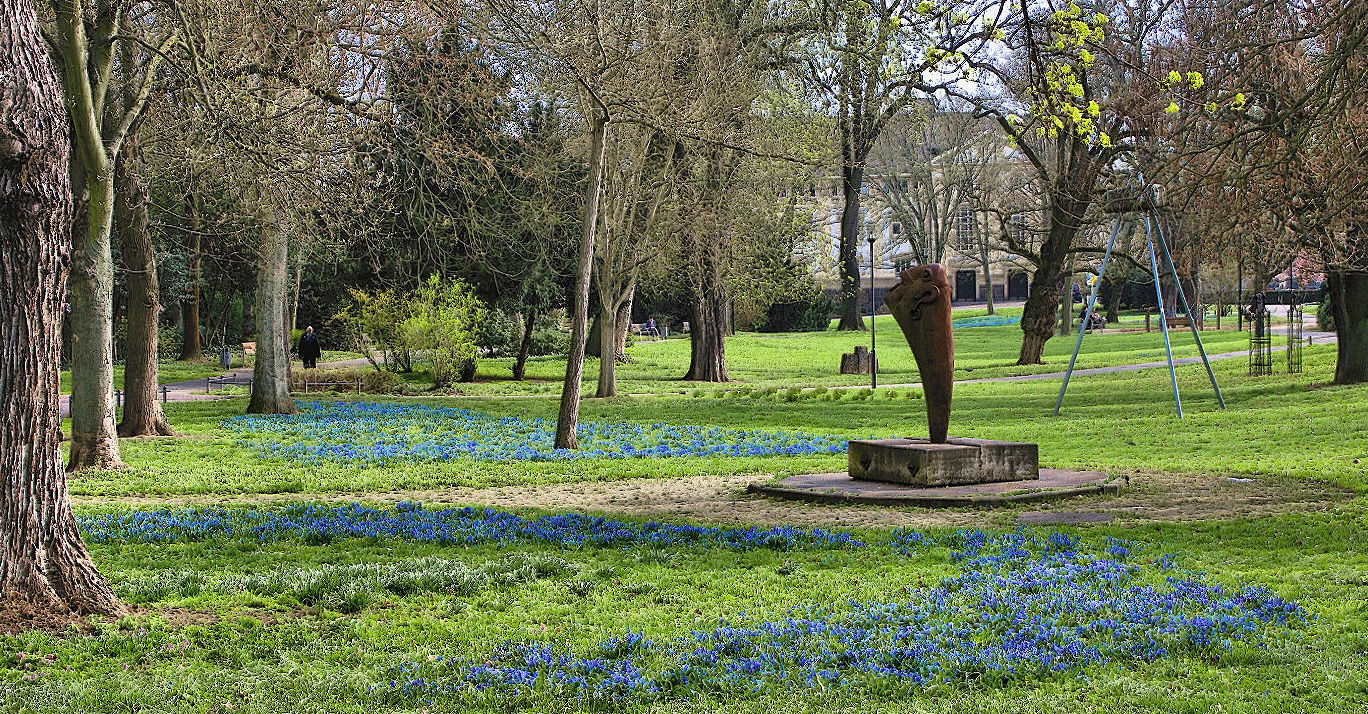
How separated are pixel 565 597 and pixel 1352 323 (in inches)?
830

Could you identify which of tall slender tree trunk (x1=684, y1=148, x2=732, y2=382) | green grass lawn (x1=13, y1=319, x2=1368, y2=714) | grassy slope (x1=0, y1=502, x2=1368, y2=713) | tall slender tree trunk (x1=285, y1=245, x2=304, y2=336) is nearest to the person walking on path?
tall slender tree trunk (x1=285, y1=245, x2=304, y2=336)

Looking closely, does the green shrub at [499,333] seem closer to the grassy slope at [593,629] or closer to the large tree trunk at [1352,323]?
Result: the large tree trunk at [1352,323]

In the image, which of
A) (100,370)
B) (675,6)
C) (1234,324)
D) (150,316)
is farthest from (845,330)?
(100,370)

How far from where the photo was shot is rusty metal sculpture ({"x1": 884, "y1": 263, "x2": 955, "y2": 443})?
43.6 ft

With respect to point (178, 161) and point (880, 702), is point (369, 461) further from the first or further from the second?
point (880, 702)

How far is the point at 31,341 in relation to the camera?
6793 mm

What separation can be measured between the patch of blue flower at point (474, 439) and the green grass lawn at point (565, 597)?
0.82 meters

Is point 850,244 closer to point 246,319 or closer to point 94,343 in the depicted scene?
point 246,319

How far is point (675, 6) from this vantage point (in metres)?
22.9

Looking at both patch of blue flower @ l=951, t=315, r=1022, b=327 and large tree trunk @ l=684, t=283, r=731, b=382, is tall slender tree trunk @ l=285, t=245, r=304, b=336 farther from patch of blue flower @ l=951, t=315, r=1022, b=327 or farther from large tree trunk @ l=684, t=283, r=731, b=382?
patch of blue flower @ l=951, t=315, r=1022, b=327

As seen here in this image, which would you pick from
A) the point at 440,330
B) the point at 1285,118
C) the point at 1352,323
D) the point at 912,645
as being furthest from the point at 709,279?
the point at 912,645

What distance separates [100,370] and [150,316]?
4805mm

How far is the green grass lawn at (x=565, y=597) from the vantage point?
18.4ft

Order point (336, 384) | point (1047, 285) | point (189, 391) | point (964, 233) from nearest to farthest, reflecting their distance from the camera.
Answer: point (189, 391) → point (336, 384) → point (1047, 285) → point (964, 233)
